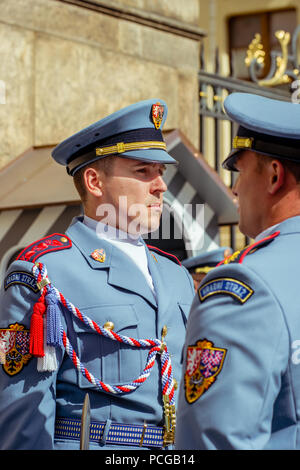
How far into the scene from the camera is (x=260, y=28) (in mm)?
18016

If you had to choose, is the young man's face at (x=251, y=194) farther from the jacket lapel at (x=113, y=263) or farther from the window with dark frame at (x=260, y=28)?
the window with dark frame at (x=260, y=28)

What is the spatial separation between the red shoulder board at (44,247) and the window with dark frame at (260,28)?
45.8 ft

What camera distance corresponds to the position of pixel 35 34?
24.0 feet

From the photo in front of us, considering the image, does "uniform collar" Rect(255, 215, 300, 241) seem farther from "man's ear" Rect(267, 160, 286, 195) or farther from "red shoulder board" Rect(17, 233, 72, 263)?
"red shoulder board" Rect(17, 233, 72, 263)

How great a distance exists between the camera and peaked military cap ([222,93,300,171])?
2.60 m

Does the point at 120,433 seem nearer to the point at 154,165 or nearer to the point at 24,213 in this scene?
the point at 154,165

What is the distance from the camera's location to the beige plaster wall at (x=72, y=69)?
7160 millimetres

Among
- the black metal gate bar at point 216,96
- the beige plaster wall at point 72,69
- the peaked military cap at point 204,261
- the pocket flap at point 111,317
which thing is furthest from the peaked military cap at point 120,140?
the black metal gate bar at point 216,96

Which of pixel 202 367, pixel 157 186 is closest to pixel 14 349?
pixel 157 186

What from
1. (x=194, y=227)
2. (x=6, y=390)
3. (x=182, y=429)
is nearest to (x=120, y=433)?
(x=6, y=390)

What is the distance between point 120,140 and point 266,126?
1191 mm

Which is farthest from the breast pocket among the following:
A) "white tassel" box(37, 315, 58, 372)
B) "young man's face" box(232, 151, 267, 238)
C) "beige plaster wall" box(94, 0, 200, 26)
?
"beige plaster wall" box(94, 0, 200, 26)

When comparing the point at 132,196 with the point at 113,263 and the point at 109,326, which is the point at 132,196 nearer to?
the point at 113,263
